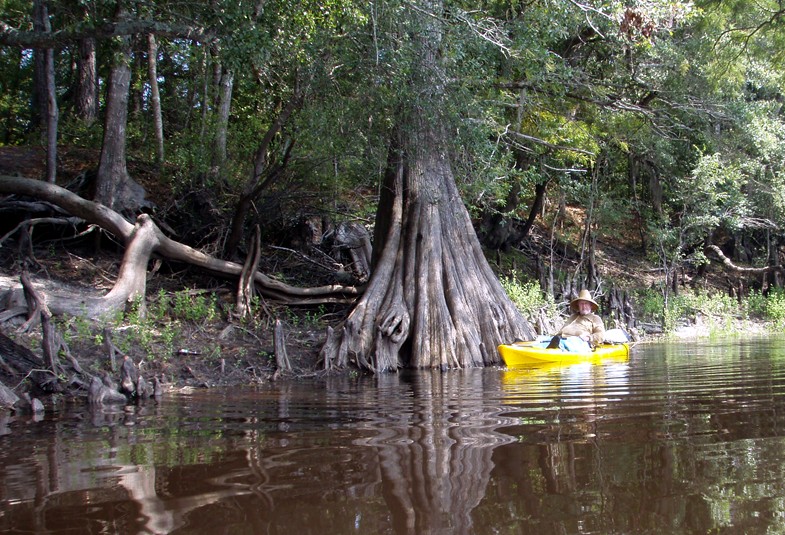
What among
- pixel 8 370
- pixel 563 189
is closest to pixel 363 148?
pixel 8 370

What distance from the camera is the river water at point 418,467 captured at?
7.62ft

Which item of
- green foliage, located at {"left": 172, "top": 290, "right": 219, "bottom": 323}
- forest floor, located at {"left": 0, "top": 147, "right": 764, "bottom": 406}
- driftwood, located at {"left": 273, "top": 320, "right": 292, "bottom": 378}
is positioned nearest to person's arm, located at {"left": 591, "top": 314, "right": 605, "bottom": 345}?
forest floor, located at {"left": 0, "top": 147, "right": 764, "bottom": 406}

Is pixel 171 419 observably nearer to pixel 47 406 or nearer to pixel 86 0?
pixel 47 406

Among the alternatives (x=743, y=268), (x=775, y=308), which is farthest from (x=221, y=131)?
(x=743, y=268)

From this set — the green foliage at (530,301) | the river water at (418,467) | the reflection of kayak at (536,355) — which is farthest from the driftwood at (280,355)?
the green foliage at (530,301)

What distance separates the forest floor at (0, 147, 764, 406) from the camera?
8.65m

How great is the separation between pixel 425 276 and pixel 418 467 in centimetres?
810

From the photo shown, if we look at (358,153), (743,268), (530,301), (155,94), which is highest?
(155,94)

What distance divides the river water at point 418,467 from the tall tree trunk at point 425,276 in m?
4.55

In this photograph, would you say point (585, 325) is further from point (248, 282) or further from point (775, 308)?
point (775, 308)

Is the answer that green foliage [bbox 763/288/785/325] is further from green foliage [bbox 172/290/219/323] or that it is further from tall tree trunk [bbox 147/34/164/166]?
tall tree trunk [bbox 147/34/164/166]

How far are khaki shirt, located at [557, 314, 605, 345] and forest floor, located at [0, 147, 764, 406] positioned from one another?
13.5ft

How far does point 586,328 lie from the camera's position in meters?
11.5

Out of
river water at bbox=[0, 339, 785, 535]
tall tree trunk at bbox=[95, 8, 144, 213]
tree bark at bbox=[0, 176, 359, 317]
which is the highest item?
tall tree trunk at bbox=[95, 8, 144, 213]
